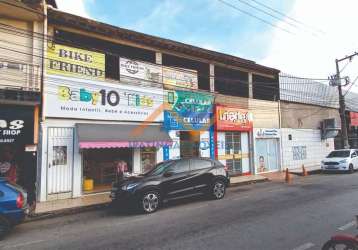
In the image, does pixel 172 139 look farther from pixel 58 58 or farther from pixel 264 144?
pixel 264 144

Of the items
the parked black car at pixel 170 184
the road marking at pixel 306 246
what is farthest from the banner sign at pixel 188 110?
the road marking at pixel 306 246

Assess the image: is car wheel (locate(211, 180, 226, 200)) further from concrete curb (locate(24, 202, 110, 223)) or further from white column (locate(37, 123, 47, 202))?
white column (locate(37, 123, 47, 202))

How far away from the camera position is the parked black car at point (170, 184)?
9.34 meters

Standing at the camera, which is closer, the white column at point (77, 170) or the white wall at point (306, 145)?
the white column at point (77, 170)

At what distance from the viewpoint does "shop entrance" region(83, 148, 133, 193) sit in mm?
13531

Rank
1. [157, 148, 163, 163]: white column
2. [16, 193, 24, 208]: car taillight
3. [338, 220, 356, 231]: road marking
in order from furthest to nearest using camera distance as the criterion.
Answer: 1. [157, 148, 163, 163]: white column
2. [16, 193, 24, 208]: car taillight
3. [338, 220, 356, 231]: road marking

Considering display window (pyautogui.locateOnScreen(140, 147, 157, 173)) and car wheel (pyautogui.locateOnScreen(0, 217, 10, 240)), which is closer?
car wheel (pyautogui.locateOnScreen(0, 217, 10, 240))

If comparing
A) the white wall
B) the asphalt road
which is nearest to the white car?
the white wall

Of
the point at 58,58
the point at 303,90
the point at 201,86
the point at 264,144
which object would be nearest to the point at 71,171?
the point at 58,58

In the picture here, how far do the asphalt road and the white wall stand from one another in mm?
12187

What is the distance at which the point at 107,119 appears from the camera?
1388 centimetres

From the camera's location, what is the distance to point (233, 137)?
64.0 ft

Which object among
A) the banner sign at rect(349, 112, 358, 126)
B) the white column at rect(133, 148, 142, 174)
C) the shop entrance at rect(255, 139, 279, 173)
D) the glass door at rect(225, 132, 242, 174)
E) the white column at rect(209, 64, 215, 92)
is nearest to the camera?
the white column at rect(133, 148, 142, 174)

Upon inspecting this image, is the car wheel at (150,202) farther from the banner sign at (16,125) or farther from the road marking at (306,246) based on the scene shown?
the banner sign at (16,125)
